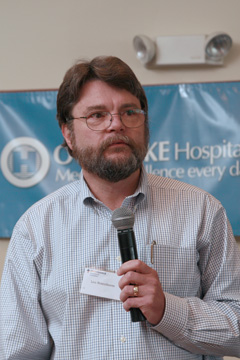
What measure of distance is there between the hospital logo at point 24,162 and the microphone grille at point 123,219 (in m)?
2.25

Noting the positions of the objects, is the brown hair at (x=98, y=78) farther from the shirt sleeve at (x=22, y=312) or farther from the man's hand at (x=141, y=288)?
the man's hand at (x=141, y=288)

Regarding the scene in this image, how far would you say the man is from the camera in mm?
1676

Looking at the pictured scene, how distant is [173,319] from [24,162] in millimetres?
2392

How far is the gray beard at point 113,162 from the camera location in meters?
1.80

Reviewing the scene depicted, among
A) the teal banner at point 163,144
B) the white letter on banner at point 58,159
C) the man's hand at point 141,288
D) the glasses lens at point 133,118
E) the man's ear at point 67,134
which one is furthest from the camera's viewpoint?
the white letter on banner at point 58,159

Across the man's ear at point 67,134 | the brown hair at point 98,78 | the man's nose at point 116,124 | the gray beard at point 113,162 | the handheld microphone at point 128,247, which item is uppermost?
the brown hair at point 98,78

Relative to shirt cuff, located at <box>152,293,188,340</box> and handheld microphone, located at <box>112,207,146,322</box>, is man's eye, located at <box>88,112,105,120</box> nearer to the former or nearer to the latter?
handheld microphone, located at <box>112,207,146,322</box>

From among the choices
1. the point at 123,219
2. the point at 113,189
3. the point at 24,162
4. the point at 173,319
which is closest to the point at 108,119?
the point at 113,189

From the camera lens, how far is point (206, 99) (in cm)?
364

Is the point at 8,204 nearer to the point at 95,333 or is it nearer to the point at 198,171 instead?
the point at 198,171

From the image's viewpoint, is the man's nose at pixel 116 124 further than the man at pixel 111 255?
Yes

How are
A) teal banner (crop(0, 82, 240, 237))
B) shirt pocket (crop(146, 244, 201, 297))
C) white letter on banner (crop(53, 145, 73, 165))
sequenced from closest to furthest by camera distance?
1. shirt pocket (crop(146, 244, 201, 297))
2. teal banner (crop(0, 82, 240, 237))
3. white letter on banner (crop(53, 145, 73, 165))

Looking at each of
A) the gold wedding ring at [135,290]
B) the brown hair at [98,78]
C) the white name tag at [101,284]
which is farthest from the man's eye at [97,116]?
the gold wedding ring at [135,290]

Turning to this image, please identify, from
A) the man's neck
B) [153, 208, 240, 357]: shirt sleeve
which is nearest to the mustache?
the man's neck
